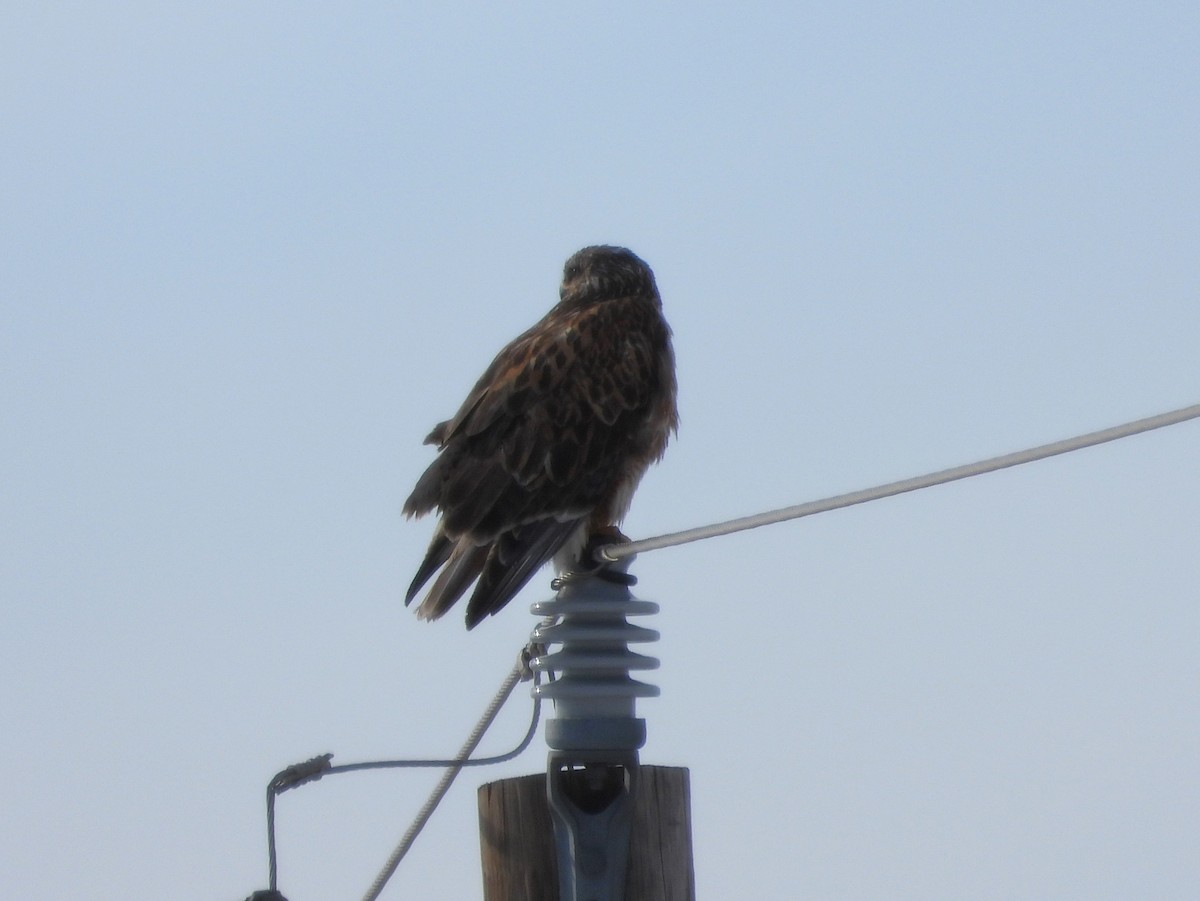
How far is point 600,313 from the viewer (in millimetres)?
7344

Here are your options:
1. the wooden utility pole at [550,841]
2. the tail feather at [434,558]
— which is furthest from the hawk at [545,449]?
the wooden utility pole at [550,841]

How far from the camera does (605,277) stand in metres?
7.80

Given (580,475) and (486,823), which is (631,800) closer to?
(486,823)

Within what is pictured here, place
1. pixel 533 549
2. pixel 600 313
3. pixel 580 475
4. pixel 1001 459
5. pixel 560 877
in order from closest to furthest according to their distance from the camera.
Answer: pixel 1001 459 < pixel 560 877 < pixel 533 549 < pixel 580 475 < pixel 600 313

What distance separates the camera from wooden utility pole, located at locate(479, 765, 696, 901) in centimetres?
401

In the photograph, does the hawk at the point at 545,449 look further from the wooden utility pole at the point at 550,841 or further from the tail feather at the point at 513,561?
the wooden utility pole at the point at 550,841

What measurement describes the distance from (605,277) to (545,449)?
1.28m

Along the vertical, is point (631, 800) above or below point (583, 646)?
below

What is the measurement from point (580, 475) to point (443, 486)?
0.51 meters

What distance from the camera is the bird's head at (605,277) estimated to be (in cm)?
778

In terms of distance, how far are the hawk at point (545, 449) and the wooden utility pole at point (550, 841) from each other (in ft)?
6.07

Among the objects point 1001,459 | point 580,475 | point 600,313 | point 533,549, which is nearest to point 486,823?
point 1001,459

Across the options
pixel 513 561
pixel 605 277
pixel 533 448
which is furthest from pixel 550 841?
pixel 605 277

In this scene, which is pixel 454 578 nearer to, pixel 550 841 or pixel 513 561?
pixel 513 561
